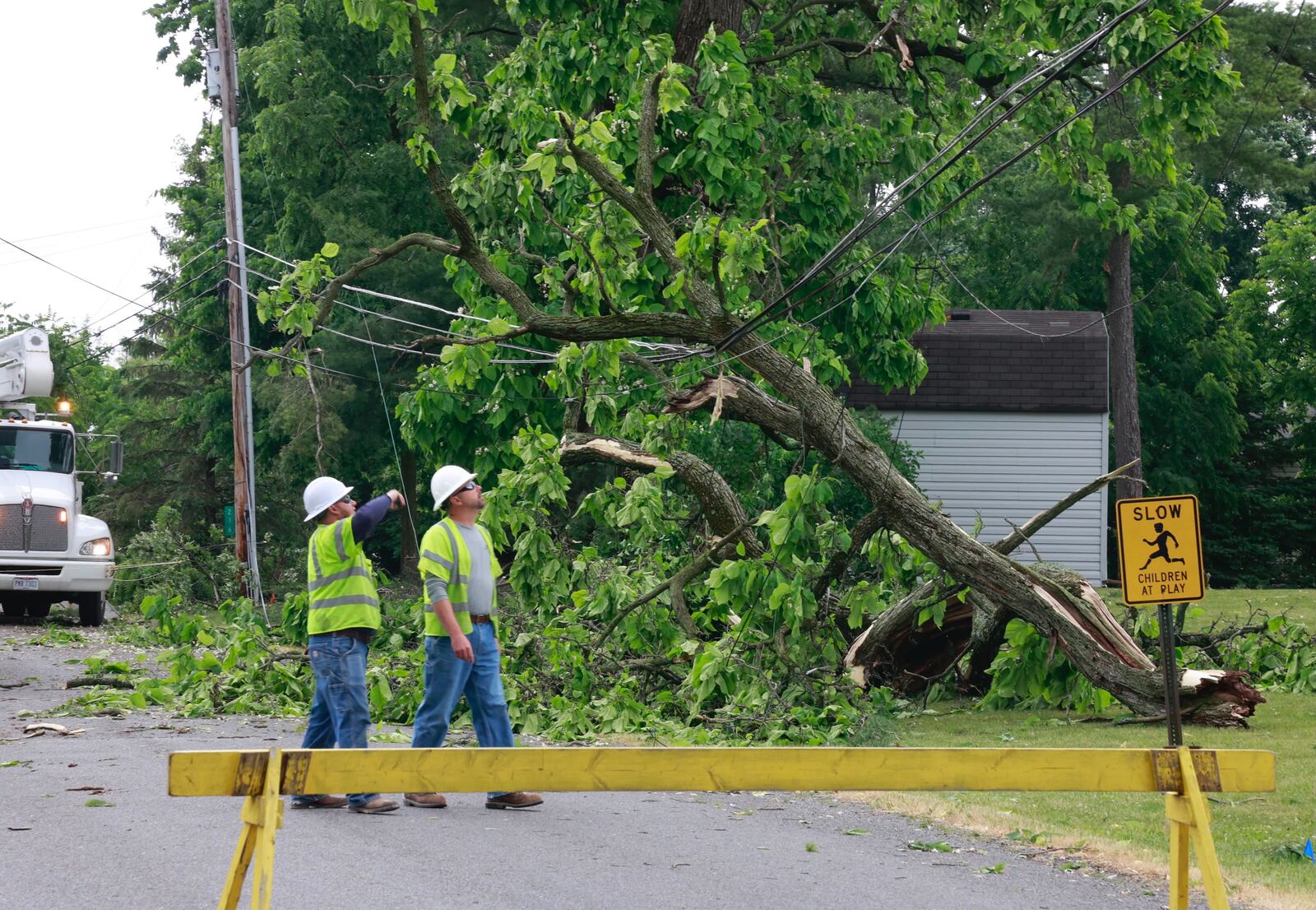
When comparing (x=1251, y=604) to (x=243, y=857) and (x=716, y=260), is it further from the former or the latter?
(x=243, y=857)

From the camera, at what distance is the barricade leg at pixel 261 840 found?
4891 mm

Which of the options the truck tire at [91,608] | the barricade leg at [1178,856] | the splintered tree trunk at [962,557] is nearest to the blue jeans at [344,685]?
the barricade leg at [1178,856]

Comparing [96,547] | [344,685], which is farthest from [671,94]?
[96,547]

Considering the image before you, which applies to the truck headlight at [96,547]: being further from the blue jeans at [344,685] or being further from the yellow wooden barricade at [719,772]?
the yellow wooden barricade at [719,772]

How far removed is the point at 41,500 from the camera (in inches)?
811

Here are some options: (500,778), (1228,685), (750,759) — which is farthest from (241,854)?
(1228,685)

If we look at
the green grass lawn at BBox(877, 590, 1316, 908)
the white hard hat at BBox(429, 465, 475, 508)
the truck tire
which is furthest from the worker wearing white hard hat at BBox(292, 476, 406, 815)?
the truck tire

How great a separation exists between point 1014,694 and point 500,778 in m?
9.02

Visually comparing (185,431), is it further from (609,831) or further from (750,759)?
(750,759)

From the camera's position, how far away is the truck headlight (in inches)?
823

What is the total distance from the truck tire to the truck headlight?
32.9 inches

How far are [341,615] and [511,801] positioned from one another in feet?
4.48

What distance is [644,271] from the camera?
14.4 metres

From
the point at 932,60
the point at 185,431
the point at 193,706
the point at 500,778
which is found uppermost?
the point at 932,60
